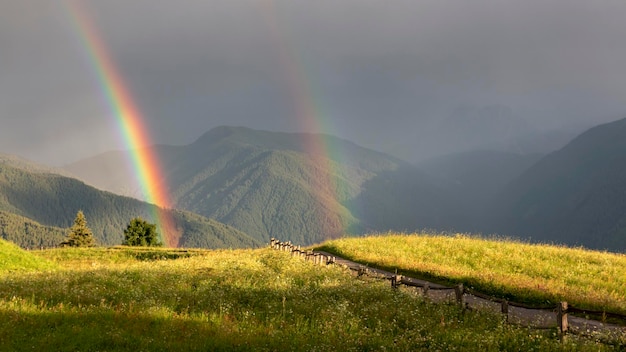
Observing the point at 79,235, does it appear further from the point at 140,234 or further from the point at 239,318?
the point at 239,318

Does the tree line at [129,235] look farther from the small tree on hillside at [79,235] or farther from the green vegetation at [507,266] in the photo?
the green vegetation at [507,266]

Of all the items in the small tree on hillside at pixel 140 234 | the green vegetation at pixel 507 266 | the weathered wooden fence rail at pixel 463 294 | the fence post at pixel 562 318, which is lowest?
the fence post at pixel 562 318

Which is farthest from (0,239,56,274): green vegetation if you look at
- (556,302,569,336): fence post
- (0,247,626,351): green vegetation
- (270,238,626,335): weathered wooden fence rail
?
(556,302,569,336): fence post

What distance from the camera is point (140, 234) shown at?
7944 centimetres

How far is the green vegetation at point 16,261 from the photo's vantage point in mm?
32656

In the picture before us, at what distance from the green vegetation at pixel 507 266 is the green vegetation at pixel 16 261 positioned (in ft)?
85.2

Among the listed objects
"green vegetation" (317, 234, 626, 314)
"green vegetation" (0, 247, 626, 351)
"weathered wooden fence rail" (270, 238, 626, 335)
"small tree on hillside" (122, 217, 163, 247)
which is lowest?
"green vegetation" (0, 247, 626, 351)

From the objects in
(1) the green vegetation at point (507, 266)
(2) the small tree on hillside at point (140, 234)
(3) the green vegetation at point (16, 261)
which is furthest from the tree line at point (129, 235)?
(1) the green vegetation at point (507, 266)

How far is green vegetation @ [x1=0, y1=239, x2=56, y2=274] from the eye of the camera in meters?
32.7

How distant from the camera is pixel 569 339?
48.5 feet

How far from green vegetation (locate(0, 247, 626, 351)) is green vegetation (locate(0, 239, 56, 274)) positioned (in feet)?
26.8

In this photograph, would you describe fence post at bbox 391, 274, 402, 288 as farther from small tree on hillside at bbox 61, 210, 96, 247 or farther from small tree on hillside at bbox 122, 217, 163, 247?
small tree on hillside at bbox 61, 210, 96, 247

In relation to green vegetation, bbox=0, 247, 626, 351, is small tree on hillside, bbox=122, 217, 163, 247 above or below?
above

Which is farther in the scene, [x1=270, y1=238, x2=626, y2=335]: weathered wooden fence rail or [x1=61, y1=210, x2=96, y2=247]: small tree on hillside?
[x1=61, y1=210, x2=96, y2=247]: small tree on hillside
